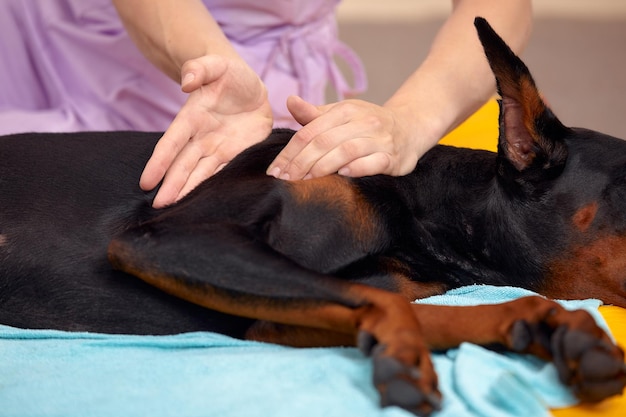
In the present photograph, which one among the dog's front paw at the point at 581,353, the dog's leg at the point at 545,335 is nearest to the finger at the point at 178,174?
the dog's leg at the point at 545,335

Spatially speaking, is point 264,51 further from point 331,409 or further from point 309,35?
point 331,409

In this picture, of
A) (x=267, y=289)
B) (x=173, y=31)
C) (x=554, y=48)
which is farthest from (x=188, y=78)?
(x=554, y=48)

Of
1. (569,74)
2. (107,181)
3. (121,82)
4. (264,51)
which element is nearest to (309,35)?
(264,51)

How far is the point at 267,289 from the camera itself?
145cm

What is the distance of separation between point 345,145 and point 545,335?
0.64m

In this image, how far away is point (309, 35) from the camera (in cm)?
294

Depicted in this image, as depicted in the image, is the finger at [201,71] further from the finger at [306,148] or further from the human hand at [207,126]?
the finger at [306,148]

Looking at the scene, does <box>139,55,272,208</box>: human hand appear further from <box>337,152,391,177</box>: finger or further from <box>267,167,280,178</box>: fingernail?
<box>337,152,391,177</box>: finger

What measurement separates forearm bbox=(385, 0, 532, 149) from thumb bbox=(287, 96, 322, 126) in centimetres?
27

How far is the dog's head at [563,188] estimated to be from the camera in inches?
67.7

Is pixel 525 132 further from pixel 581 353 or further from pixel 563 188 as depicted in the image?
pixel 581 353

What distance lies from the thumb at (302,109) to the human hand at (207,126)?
158 mm

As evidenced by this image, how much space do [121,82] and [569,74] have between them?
305cm

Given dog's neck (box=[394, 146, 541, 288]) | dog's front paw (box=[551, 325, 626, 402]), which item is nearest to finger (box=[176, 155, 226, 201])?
dog's neck (box=[394, 146, 541, 288])
